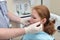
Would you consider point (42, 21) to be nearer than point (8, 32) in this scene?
No

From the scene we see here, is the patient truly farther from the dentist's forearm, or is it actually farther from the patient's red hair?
the dentist's forearm

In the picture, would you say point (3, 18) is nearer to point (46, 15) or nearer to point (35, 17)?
point (35, 17)

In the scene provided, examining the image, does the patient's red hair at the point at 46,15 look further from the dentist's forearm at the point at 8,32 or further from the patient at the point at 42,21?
the dentist's forearm at the point at 8,32

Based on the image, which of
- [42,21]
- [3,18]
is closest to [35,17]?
[42,21]

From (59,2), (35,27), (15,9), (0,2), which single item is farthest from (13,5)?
(35,27)

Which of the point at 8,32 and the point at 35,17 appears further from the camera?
the point at 35,17

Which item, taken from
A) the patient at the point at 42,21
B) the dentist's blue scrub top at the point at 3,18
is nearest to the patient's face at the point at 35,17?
the patient at the point at 42,21

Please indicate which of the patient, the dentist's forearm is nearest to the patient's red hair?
the patient

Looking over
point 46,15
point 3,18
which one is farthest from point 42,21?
point 3,18

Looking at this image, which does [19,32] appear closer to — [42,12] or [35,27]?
[35,27]

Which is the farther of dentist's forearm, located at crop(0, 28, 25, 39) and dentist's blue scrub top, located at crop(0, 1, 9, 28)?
dentist's blue scrub top, located at crop(0, 1, 9, 28)

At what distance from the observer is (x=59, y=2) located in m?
2.84

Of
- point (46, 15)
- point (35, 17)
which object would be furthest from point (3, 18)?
point (46, 15)

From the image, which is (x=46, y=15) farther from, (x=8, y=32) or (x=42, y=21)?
(x=8, y=32)
